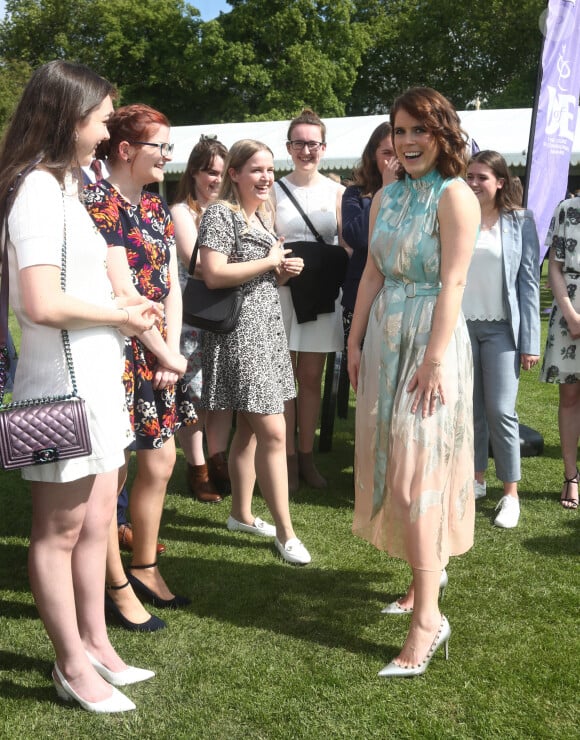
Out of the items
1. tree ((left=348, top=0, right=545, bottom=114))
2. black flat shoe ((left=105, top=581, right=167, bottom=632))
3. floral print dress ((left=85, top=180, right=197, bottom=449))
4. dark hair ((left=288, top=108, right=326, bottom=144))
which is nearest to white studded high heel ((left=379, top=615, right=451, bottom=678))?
black flat shoe ((left=105, top=581, right=167, bottom=632))

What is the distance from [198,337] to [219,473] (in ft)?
2.93

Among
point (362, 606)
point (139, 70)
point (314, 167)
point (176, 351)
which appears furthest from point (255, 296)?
point (139, 70)

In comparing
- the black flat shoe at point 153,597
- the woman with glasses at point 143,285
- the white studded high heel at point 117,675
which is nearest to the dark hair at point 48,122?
the woman with glasses at point 143,285

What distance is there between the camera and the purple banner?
5.83m

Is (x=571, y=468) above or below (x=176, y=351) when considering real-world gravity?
below

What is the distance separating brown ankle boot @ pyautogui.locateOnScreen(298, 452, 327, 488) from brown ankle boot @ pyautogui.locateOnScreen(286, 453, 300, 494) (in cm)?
9

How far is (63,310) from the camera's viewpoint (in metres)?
2.28

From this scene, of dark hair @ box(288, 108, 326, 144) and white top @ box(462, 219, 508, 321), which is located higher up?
dark hair @ box(288, 108, 326, 144)

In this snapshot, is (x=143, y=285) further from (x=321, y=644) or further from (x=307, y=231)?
(x=307, y=231)

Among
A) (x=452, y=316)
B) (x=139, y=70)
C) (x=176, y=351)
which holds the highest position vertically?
(x=139, y=70)

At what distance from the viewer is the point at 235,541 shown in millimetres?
4293

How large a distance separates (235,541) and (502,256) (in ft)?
6.97

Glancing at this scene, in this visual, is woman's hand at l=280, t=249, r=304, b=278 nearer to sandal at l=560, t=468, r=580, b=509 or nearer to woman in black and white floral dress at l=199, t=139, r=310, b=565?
woman in black and white floral dress at l=199, t=139, r=310, b=565

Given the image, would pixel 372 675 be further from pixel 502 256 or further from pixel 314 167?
pixel 314 167
